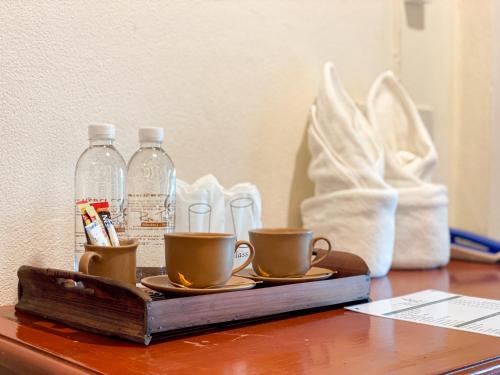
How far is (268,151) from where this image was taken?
1344 millimetres

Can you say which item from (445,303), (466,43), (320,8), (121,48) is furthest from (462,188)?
(121,48)

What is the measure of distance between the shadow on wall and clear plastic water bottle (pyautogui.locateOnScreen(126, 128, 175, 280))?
40 cm

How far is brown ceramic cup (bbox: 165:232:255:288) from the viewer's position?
81 centimetres

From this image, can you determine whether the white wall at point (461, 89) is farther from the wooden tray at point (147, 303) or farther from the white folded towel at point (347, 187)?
the wooden tray at point (147, 303)

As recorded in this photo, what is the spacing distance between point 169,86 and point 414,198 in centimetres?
57

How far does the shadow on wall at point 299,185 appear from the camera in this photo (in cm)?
139

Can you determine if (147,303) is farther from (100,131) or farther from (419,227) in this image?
(419,227)

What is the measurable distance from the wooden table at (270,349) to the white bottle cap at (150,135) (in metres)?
0.32

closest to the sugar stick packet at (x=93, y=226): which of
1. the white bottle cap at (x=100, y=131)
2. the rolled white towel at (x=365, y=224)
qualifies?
the white bottle cap at (x=100, y=131)

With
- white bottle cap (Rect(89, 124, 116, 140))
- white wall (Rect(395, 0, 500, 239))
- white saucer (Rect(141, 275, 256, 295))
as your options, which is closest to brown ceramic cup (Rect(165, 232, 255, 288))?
white saucer (Rect(141, 275, 256, 295))

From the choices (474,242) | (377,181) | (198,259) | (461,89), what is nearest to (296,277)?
(198,259)

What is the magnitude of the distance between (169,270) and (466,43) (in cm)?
124

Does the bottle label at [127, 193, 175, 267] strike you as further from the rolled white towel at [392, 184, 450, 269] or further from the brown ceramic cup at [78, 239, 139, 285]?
the rolled white towel at [392, 184, 450, 269]

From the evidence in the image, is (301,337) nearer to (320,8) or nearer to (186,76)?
(186,76)
